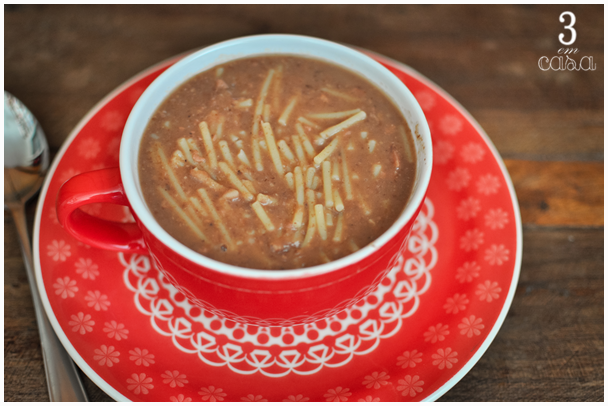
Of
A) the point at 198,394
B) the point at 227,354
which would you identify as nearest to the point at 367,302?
the point at 227,354

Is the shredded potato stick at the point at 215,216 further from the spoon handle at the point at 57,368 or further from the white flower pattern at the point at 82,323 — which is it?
the spoon handle at the point at 57,368

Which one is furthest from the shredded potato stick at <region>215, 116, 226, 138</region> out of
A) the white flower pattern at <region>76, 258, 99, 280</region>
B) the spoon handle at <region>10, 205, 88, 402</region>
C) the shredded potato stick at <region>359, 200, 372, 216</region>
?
the spoon handle at <region>10, 205, 88, 402</region>

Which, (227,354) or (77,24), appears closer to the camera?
(227,354)

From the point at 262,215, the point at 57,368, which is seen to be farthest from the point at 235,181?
the point at 57,368

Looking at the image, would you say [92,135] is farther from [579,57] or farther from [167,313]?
[579,57]

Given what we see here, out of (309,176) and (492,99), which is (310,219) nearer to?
(309,176)

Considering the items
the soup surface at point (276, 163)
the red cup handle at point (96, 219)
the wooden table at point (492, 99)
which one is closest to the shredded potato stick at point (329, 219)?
the soup surface at point (276, 163)
